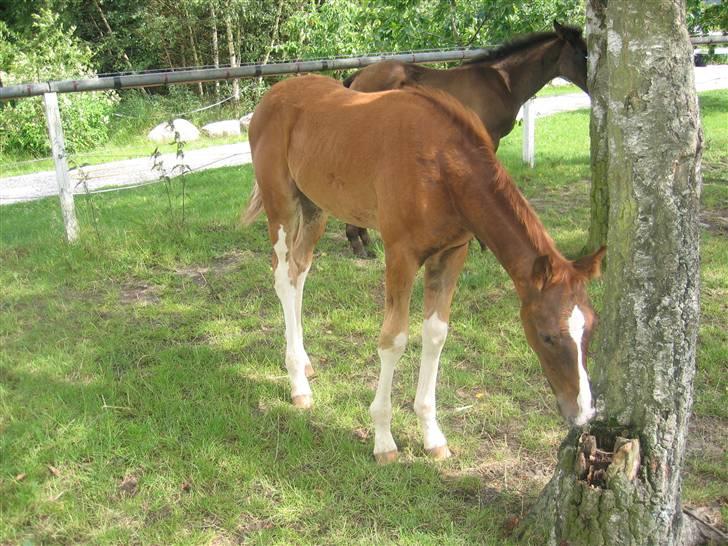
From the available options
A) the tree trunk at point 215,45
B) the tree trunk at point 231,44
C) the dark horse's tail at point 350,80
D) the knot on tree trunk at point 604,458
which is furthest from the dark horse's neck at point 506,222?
the tree trunk at point 215,45

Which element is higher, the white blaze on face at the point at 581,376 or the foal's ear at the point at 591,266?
the foal's ear at the point at 591,266

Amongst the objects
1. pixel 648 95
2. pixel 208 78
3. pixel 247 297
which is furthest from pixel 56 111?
pixel 648 95

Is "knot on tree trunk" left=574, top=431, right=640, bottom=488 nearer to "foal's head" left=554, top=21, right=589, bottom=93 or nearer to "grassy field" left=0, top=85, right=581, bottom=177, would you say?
"foal's head" left=554, top=21, right=589, bottom=93

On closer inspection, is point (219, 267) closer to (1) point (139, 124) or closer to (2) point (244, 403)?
(2) point (244, 403)

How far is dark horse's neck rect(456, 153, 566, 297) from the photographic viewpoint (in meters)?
2.79

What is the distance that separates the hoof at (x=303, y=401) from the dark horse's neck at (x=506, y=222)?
4.94 ft

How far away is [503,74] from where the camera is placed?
585 centimetres

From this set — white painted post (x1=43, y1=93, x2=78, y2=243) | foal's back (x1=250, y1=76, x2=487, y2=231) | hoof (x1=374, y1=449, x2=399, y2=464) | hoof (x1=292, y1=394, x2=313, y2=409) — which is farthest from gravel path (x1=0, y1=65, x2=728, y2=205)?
hoof (x1=374, y1=449, x2=399, y2=464)

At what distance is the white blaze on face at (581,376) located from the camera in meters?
2.49

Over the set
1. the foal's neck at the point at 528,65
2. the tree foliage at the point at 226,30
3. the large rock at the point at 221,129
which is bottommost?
the large rock at the point at 221,129

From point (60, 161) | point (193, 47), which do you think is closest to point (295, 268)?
point (60, 161)

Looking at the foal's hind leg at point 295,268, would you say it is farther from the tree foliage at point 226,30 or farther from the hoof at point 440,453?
the tree foliage at point 226,30

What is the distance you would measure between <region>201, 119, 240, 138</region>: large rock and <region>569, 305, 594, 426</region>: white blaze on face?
12.1 metres

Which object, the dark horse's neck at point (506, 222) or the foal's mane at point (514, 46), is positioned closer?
the dark horse's neck at point (506, 222)
